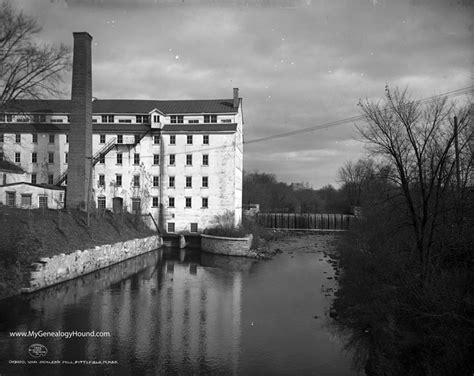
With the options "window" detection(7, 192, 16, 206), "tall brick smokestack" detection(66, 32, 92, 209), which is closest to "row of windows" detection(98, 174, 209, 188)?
"tall brick smokestack" detection(66, 32, 92, 209)

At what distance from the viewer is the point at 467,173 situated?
14.0 m

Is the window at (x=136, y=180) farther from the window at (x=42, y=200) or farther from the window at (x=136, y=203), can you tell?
the window at (x=42, y=200)

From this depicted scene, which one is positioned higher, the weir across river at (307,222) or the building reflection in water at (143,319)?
the weir across river at (307,222)

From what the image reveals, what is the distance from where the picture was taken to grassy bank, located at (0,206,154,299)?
57.8ft

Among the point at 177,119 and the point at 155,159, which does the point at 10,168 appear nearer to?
the point at 155,159

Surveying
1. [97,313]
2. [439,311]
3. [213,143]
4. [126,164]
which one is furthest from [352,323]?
[126,164]

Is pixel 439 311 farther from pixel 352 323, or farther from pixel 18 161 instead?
pixel 18 161

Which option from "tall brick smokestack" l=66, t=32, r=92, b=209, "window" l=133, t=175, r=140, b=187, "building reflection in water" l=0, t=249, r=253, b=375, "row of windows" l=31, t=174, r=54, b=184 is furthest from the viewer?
"row of windows" l=31, t=174, r=54, b=184

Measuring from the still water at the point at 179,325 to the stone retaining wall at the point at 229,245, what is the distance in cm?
832

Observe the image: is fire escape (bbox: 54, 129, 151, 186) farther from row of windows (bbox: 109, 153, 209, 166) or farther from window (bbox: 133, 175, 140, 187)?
window (bbox: 133, 175, 140, 187)

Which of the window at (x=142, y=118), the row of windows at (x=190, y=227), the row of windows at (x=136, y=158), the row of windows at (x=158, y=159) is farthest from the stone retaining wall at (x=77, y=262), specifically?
the window at (x=142, y=118)

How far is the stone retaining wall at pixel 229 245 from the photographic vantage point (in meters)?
33.1

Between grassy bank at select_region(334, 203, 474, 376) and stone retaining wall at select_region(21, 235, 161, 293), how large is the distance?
14.8 meters

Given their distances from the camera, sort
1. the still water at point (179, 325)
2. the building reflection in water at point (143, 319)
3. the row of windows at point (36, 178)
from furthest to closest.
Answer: the row of windows at point (36, 178) → the building reflection in water at point (143, 319) → the still water at point (179, 325)
